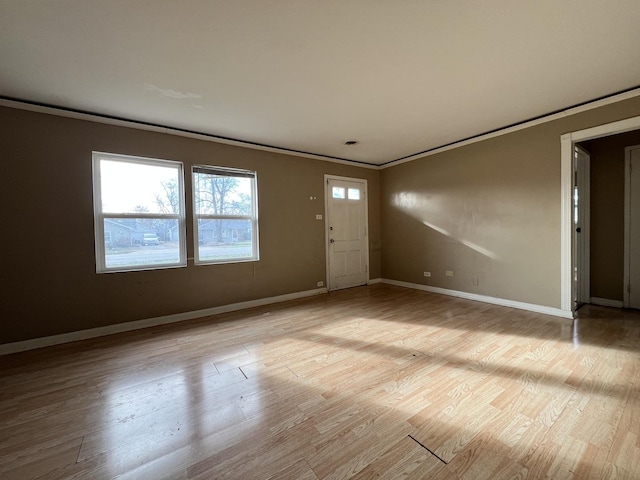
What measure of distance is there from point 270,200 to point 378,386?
3304mm

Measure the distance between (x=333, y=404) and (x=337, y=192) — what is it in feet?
13.5

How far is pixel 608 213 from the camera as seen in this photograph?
12.1ft

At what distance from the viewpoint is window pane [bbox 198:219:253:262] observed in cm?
387

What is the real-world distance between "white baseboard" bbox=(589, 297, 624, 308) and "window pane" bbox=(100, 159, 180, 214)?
6231mm

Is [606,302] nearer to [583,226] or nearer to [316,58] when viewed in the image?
[583,226]

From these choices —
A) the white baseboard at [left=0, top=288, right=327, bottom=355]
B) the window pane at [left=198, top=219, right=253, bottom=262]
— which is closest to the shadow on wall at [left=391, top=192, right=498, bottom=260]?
the white baseboard at [left=0, top=288, right=327, bottom=355]

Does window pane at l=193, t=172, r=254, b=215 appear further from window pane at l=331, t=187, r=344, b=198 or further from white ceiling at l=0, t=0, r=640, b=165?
window pane at l=331, t=187, r=344, b=198

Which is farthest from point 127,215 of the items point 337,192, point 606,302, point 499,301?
point 606,302

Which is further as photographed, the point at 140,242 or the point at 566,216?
the point at 140,242

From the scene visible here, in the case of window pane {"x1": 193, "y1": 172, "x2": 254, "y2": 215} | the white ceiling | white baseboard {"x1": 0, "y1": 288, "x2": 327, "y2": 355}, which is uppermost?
the white ceiling

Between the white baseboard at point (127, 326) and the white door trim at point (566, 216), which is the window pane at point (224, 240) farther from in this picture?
the white door trim at point (566, 216)

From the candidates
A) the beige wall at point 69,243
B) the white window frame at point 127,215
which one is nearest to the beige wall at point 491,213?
the beige wall at point 69,243

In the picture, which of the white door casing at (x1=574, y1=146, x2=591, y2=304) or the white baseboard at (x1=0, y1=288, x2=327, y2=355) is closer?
the white baseboard at (x1=0, y1=288, x2=327, y2=355)

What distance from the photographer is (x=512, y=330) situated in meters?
2.96
